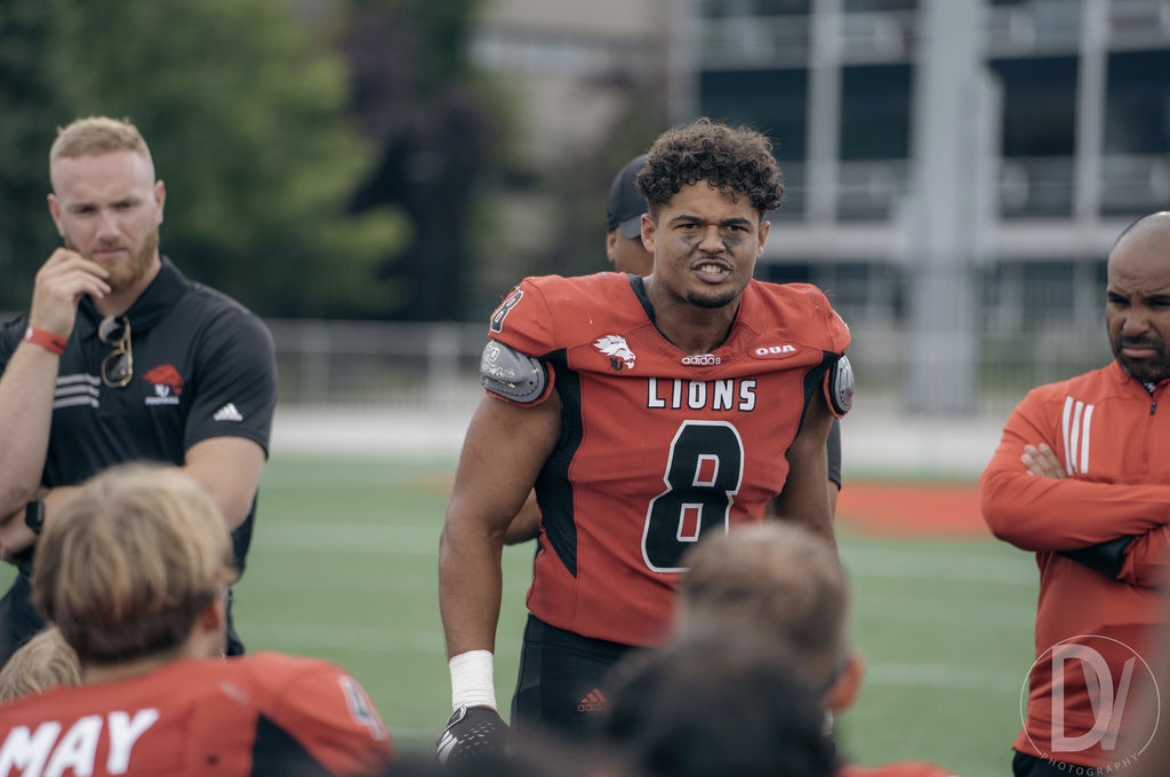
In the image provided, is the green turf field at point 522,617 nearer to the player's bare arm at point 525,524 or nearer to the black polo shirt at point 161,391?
the player's bare arm at point 525,524

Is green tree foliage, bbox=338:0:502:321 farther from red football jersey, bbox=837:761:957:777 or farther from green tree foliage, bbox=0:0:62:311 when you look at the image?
red football jersey, bbox=837:761:957:777

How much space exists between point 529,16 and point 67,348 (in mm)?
44828

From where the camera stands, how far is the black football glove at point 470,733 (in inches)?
129

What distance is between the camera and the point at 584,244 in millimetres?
42188

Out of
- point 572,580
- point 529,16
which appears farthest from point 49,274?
point 529,16

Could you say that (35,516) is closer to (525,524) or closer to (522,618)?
(525,524)

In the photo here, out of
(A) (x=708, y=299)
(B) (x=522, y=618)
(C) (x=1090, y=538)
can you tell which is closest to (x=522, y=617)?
(B) (x=522, y=618)

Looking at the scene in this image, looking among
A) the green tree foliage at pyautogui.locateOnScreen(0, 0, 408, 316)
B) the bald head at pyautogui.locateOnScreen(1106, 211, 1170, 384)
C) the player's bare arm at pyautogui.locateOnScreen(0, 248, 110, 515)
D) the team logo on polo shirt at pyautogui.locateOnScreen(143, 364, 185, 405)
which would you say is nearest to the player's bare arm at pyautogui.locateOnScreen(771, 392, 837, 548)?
the bald head at pyautogui.locateOnScreen(1106, 211, 1170, 384)

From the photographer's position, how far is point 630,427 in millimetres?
3605

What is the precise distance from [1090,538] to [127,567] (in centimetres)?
245

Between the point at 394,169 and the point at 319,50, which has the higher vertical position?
the point at 319,50

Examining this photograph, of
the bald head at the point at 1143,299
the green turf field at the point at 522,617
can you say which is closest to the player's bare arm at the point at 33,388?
the bald head at the point at 1143,299

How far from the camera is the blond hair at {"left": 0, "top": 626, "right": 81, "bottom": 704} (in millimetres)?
2881

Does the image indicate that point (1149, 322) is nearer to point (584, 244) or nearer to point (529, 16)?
point (584, 244)
